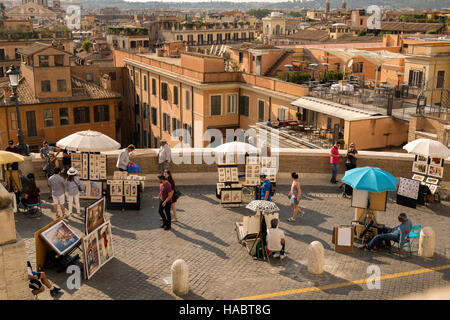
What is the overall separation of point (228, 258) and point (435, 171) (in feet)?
25.1

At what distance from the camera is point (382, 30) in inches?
4250

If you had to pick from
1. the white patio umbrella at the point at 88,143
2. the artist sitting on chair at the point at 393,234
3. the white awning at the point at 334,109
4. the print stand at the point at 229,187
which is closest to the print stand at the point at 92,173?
the white patio umbrella at the point at 88,143

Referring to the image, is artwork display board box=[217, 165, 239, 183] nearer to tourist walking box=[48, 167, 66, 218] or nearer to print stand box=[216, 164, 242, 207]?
print stand box=[216, 164, 242, 207]

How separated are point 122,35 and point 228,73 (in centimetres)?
5968

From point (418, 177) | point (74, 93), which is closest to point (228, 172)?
point (418, 177)

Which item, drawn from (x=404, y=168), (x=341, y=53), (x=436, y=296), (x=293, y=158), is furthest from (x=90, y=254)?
(x=341, y=53)

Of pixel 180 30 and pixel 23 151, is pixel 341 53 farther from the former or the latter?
pixel 180 30

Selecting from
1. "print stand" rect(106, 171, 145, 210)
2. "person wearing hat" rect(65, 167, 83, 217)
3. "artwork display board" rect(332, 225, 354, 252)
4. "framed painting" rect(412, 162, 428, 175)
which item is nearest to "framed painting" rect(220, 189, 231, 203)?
"print stand" rect(106, 171, 145, 210)

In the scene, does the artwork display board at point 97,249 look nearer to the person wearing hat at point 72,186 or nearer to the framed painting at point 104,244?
the framed painting at point 104,244

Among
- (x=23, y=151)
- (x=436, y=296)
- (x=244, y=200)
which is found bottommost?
(x=244, y=200)

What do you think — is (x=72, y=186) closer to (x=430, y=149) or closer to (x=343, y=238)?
(x=343, y=238)

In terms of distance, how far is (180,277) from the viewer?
34.0ft

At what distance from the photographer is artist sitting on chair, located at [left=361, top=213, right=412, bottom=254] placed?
12.2 meters

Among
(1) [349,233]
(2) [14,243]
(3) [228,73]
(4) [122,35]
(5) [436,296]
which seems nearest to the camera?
(5) [436,296]
